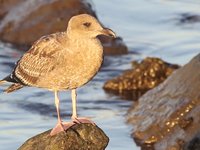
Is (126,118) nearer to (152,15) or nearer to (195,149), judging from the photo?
(195,149)

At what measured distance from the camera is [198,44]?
18.2m

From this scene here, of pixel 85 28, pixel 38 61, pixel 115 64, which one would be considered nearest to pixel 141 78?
pixel 115 64

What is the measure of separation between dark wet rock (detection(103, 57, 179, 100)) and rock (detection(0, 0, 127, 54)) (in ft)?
10.3

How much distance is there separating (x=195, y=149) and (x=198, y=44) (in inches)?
348

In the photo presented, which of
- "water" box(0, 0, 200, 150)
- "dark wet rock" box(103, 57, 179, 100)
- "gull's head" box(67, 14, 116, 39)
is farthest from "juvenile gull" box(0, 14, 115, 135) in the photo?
"dark wet rock" box(103, 57, 179, 100)

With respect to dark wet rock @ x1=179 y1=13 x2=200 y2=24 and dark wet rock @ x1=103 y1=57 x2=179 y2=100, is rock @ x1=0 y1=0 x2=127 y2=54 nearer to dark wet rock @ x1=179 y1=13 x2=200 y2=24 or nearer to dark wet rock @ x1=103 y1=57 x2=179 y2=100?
dark wet rock @ x1=179 y1=13 x2=200 y2=24

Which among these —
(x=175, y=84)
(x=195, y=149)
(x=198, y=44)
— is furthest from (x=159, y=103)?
(x=198, y=44)

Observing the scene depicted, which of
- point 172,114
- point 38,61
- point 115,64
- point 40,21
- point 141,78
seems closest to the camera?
point 38,61

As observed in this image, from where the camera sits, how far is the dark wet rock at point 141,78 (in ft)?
48.9

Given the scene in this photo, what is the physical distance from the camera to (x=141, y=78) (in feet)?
49.5

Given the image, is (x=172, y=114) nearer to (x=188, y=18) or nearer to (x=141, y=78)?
(x=141, y=78)

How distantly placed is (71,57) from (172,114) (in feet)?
9.95

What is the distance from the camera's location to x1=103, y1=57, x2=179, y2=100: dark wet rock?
1491 centimetres

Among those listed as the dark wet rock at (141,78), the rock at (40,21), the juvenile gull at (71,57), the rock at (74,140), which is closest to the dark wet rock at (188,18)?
the rock at (40,21)
